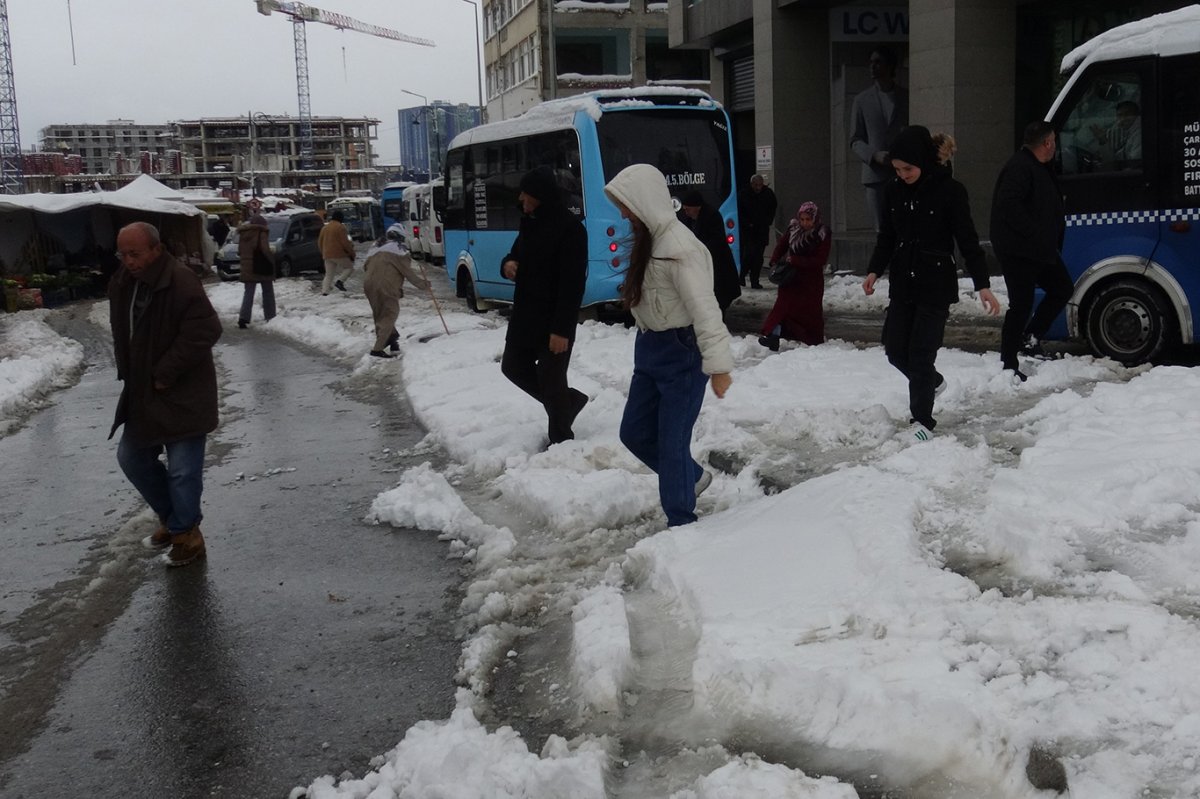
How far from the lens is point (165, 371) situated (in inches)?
244

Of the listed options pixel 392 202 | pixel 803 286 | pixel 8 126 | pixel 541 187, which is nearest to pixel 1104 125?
pixel 803 286

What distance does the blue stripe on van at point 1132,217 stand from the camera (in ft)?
30.4

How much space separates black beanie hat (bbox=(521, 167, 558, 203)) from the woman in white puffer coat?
2.12 m

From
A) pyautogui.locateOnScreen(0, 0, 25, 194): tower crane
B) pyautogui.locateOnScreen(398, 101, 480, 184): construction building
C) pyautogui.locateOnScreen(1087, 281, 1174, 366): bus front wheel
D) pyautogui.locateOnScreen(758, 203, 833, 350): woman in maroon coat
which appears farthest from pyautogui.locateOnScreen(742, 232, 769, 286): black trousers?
pyautogui.locateOnScreen(0, 0, 25, 194): tower crane

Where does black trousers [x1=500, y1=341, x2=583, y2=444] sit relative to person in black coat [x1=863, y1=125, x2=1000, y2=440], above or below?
below

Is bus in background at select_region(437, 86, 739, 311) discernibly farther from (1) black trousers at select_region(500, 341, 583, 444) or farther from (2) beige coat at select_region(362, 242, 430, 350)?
(1) black trousers at select_region(500, 341, 583, 444)

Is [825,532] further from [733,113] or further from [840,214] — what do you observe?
[733,113]

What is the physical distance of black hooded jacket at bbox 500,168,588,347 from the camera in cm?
755

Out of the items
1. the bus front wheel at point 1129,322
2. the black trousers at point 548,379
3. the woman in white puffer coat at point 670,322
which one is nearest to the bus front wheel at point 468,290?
the bus front wheel at point 1129,322

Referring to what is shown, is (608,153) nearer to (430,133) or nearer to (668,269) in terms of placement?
(668,269)

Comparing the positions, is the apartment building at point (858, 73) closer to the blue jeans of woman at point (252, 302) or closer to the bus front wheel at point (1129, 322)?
the bus front wheel at point (1129, 322)

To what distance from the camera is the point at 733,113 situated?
3039 cm

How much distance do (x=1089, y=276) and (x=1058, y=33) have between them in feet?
37.6

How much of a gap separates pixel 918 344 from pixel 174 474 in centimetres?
444
